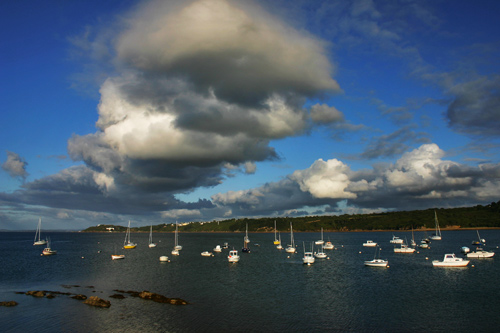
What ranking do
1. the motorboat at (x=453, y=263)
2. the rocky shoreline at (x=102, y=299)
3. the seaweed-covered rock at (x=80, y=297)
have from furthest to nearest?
1. the motorboat at (x=453, y=263)
2. the seaweed-covered rock at (x=80, y=297)
3. the rocky shoreline at (x=102, y=299)

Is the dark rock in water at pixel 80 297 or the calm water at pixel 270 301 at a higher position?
the dark rock in water at pixel 80 297

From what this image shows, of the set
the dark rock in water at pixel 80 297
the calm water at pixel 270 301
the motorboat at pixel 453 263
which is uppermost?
the motorboat at pixel 453 263

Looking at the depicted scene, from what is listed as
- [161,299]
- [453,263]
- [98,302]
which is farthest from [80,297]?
[453,263]

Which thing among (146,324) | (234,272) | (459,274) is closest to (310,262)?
(234,272)

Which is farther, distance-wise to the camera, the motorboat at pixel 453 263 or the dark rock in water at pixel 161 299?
the motorboat at pixel 453 263

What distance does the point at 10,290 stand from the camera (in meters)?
66.9

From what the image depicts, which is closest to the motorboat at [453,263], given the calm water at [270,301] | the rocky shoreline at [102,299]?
the calm water at [270,301]

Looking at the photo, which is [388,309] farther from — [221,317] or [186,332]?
[186,332]

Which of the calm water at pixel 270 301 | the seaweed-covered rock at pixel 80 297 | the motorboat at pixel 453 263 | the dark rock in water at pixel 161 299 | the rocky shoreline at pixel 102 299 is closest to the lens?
the calm water at pixel 270 301

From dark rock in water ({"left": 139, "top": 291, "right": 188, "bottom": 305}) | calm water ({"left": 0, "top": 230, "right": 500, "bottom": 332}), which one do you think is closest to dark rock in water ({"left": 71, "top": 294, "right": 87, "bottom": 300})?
calm water ({"left": 0, "top": 230, "right": 500, "bottom": 332})

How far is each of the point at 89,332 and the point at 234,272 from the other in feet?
177

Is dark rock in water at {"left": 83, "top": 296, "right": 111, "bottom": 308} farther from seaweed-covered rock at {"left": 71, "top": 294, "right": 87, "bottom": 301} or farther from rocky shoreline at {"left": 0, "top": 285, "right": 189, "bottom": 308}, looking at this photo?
seaweed-covered rock at {"left": 71, "top": 294, "right": 87, "bottom": 301}

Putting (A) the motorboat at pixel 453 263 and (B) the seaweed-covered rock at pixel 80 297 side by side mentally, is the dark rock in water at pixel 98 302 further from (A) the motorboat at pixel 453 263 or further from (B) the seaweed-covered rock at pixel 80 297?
(A) the motorboat at pixel 453 263

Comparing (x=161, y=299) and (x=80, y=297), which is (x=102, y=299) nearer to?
(x=80, y=297)
